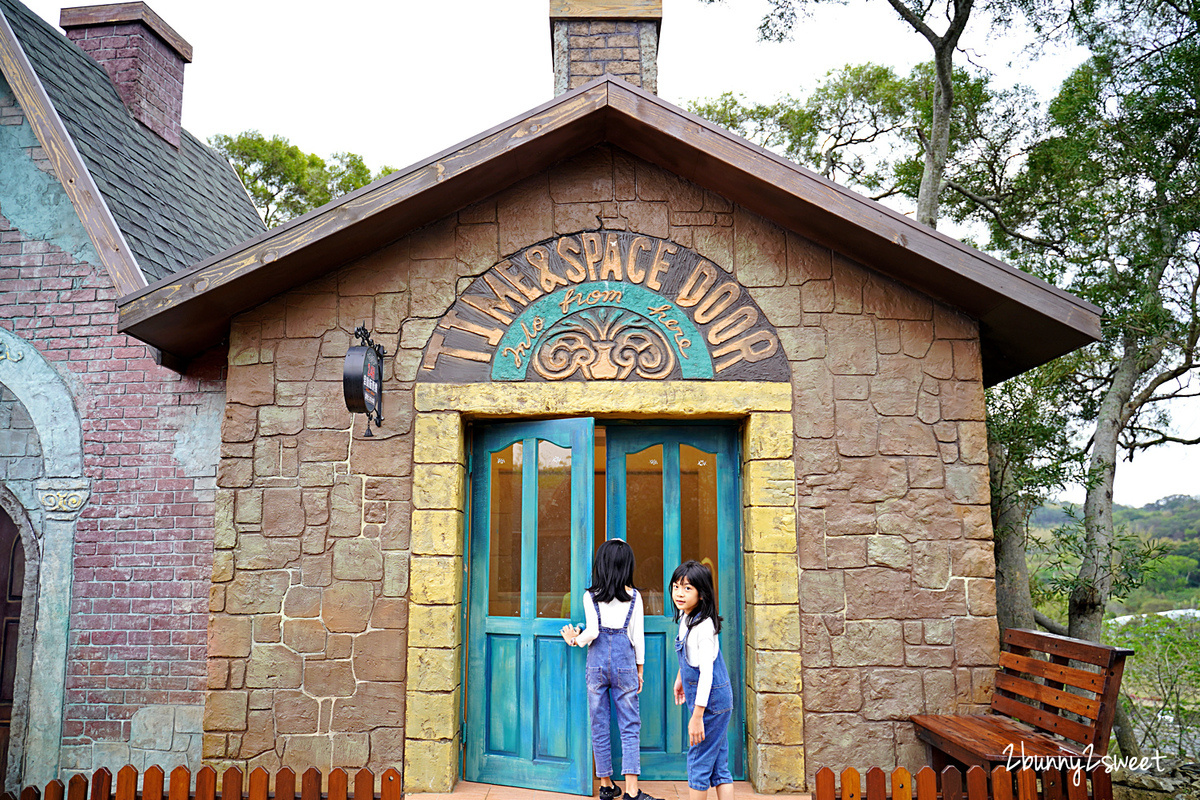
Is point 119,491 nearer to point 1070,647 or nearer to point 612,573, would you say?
point 612,573

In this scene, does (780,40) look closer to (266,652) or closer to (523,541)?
(523,541)

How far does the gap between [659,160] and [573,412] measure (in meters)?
1.86

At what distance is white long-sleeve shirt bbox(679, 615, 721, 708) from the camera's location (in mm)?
4238

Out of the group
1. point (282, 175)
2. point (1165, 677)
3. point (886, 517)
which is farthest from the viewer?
point (282, 175)

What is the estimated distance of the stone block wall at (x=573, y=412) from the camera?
5043 millimetres

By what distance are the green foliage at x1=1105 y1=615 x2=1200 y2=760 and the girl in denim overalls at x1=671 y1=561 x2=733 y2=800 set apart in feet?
18.5

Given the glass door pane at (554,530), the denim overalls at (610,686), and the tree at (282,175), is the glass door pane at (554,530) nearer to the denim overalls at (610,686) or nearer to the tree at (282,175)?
the denim overalls at (610,686)

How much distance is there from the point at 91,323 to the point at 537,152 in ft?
12.7

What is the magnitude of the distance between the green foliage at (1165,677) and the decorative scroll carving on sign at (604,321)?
5.85 m

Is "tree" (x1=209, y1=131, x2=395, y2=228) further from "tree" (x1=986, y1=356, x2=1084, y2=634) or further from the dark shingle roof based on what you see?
"tree" (x1=986, y1=356, x2=1084, y2=634)

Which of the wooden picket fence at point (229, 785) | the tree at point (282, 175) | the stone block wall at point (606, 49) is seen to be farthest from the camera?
the tree at point (282, 175)

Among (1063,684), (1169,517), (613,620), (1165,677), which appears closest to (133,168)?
(613,620)

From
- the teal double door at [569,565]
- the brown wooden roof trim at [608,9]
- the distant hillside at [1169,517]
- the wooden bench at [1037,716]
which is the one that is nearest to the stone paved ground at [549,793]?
the teal double door at [569,565]

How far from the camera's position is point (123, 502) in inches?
239
